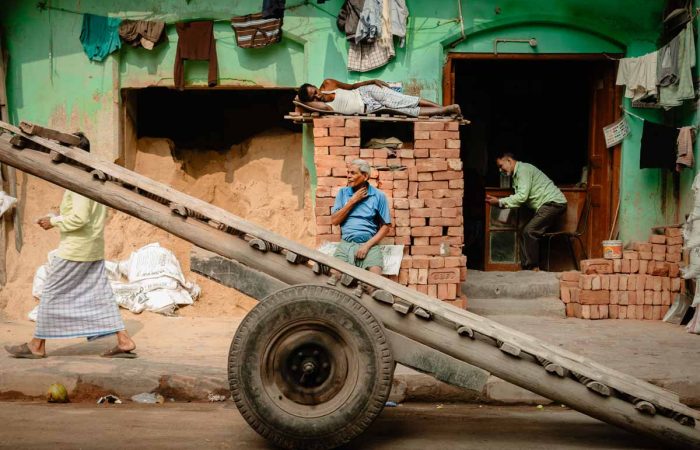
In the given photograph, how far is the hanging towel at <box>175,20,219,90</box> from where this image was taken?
8.59m

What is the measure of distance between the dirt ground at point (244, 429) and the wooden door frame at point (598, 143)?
4.14 meters

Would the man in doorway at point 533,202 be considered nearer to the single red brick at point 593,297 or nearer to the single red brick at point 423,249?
the single red brick at point 593,297

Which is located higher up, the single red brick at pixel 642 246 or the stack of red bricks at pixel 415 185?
the stack of red bricks at pixel 415 185

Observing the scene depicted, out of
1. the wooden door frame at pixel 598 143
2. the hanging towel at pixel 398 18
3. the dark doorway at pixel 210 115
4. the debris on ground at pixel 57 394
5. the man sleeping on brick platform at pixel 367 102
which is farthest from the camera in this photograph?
the dark doorway at pixel 210 115

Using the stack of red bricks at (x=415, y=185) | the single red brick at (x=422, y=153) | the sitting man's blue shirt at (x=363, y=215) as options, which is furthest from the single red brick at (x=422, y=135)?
the sitting man's blue shirt at (x=363, y=215)

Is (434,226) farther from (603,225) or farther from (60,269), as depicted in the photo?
(60,269)

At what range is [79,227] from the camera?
6.02 meters

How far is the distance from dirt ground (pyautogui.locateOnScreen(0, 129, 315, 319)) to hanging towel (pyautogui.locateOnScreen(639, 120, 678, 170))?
349 cm

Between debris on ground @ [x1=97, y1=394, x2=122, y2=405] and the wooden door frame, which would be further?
the wooden door frame

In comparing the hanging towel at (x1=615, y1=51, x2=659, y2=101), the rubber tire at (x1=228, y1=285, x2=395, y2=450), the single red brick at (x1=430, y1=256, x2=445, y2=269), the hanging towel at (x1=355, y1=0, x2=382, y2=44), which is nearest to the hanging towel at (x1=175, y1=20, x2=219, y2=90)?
the hanging towel at (x1=355, y1=0, x2=382, y2=44)

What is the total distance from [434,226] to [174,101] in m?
4.75

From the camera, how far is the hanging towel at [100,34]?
864 cm

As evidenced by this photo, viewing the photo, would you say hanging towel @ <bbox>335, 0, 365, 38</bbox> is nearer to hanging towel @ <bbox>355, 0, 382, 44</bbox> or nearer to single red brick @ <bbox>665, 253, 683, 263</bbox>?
hanging towel @ <bbox>355, 0, 382, 44</bbox>

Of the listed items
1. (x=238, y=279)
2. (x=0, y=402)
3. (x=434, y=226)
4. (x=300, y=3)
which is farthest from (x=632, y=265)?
(x=0, y=402)
